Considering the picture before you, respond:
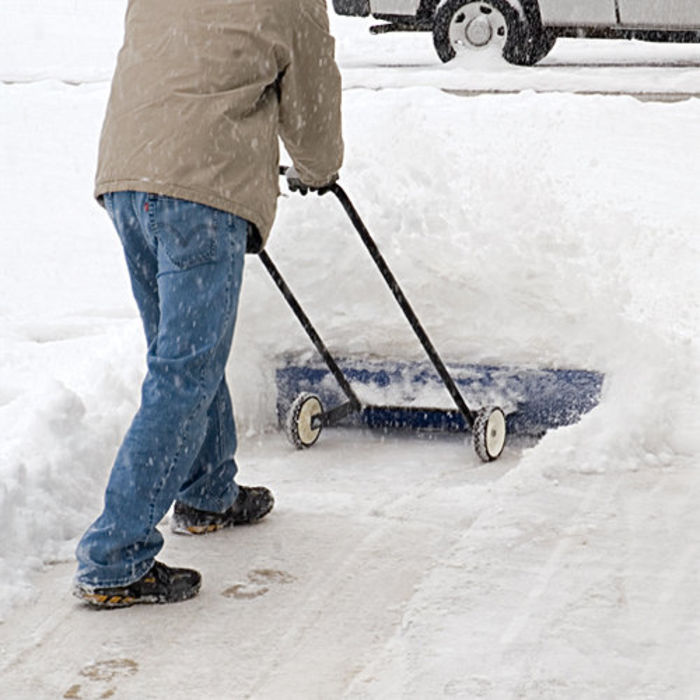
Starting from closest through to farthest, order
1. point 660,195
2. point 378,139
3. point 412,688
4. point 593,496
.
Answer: point 412,688 < point 593,496 < point 378,139 < point 660,195

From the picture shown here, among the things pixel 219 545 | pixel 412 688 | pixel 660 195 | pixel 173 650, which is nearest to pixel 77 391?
pixel 219 545

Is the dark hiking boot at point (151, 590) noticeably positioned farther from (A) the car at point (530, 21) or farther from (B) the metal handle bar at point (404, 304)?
(A) the car at point (530, 21)

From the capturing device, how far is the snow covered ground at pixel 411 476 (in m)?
3.28

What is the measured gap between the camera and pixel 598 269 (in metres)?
5.55

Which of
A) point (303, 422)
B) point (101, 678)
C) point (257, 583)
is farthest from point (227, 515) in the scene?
point (101, 678)

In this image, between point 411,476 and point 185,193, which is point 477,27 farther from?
point 185,193

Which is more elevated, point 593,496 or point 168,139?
point 168,139

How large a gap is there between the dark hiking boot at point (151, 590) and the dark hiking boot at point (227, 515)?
53 cm

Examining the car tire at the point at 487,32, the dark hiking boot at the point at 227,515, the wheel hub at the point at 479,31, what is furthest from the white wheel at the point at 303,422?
the wheel hub at the point at 479,31

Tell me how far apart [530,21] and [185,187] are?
10.1m

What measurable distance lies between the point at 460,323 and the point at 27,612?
2.46 meters

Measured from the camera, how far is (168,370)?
3562 millimetres

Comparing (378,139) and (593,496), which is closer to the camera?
(593,496)

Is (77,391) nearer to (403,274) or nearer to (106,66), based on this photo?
(403,274)
